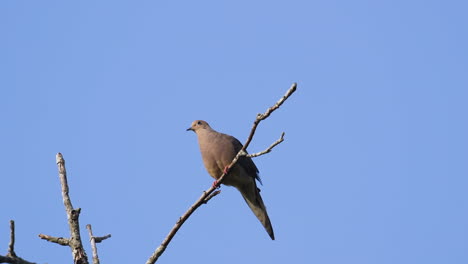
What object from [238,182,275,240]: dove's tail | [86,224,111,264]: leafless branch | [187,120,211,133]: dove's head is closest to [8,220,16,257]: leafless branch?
[86,224,111,264]: leafless branch

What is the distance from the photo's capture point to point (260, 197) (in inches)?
295

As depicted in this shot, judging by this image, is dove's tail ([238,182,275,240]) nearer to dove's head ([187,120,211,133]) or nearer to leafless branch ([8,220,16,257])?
dove's head ([187,120,211,133])

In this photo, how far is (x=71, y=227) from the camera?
405 centimetres

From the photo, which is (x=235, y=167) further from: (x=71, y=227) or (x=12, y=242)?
(x=12, y=242)

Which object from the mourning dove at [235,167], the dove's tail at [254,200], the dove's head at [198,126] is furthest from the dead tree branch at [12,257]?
the dove's head at [198,126]

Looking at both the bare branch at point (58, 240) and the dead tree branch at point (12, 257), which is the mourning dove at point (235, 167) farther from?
the dead tree branch at point (12, 257)

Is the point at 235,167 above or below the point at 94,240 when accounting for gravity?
above

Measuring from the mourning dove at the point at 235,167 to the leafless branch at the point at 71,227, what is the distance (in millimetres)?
3163

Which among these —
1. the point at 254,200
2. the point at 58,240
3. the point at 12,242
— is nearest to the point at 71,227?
the point at 58,240

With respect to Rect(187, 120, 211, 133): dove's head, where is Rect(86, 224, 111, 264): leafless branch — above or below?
below

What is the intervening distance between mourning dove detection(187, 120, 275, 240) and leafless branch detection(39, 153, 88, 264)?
3.16m

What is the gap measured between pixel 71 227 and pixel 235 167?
3249 millimetres

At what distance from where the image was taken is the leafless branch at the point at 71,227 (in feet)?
13.0

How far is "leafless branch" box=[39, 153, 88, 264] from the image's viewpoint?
395 centimetres
